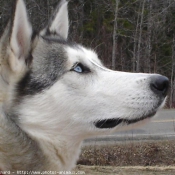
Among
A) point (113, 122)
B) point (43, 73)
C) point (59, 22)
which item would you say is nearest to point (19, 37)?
point (43, 73)

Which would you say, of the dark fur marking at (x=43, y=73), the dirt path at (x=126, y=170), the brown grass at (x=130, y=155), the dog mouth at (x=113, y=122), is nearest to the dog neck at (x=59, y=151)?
the dog mouth at (x=113, y=122)

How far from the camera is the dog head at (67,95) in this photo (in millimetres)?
2854

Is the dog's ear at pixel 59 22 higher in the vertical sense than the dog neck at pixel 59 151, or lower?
higher

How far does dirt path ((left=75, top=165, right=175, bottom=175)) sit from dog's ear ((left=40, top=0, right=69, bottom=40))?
225 cm

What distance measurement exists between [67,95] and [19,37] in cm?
59

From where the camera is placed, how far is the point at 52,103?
9.42 ft

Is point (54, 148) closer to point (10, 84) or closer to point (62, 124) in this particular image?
point (62, 124)

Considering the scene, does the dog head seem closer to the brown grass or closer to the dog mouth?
the dog mouth

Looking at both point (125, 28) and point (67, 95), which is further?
point (125, 28)

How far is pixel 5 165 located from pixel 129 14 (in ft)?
63.0

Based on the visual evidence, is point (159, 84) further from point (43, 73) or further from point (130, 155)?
point (130, 155)

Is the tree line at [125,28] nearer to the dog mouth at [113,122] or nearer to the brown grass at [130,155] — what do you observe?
the brown grass at [130,155]

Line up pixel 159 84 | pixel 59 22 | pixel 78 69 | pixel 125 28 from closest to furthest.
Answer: pixel 159 84
pixel 78 69
pixel 59 22
pixel 125 28

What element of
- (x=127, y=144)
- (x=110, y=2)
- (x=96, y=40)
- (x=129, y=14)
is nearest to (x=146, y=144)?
(x=127, y=144)
